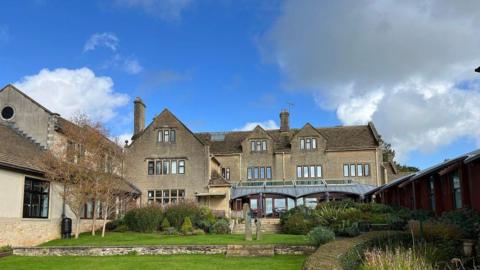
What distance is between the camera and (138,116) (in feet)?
161

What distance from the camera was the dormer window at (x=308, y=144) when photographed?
48.2 meters

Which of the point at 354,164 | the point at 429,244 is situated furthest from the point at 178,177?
the point at 429,244

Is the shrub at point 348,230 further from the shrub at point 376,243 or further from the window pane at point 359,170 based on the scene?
the window pane at point 359,170

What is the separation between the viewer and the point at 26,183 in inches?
1013

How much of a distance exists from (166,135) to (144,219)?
47.0 feet

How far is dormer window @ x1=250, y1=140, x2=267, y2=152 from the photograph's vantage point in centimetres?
4922

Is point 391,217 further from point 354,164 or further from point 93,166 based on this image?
point 354,164

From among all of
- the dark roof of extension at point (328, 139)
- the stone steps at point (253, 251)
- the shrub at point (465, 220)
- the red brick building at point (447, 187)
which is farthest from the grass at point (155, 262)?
the dark roof of extension at point (328, 139)

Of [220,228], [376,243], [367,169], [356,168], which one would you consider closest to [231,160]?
[356,168]

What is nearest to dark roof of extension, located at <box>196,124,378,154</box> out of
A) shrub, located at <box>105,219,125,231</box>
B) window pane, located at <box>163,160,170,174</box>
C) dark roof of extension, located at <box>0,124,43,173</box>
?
window pane, located at <box>163,160,170,174</box>

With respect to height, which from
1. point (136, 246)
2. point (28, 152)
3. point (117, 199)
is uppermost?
point (28, 152)

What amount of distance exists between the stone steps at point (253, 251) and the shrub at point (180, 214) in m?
12.5

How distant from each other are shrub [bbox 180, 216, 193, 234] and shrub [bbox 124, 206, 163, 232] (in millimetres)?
1888

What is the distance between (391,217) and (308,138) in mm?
23078
